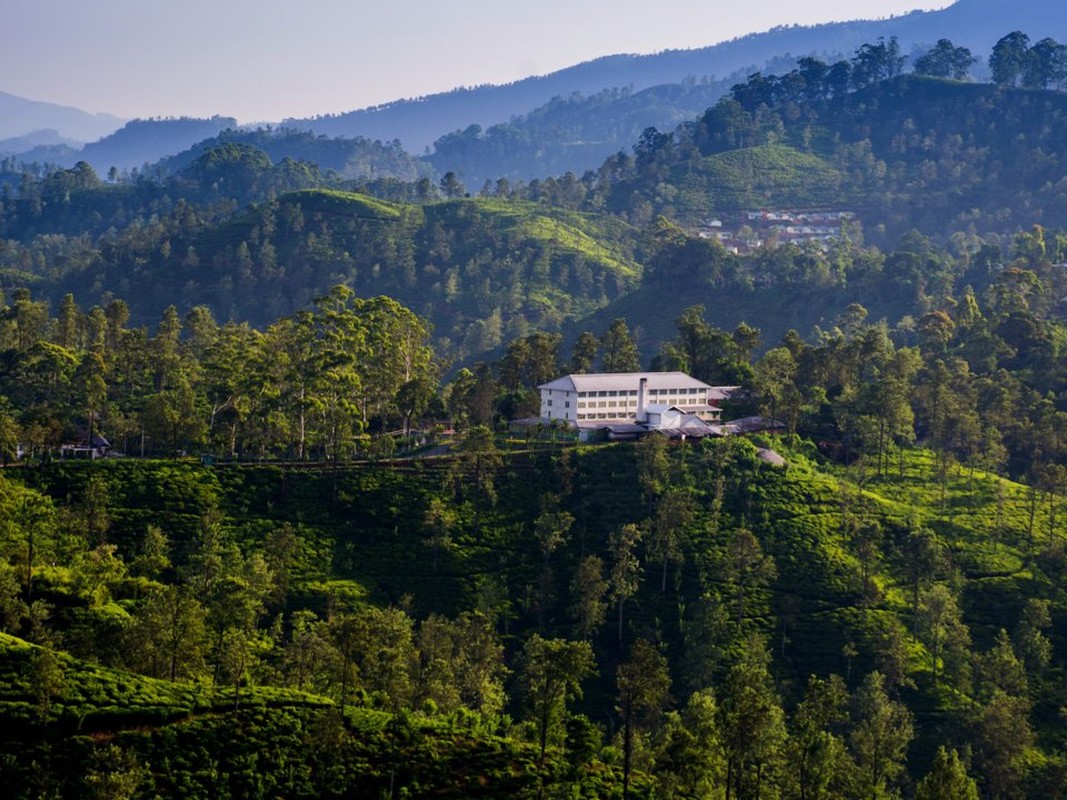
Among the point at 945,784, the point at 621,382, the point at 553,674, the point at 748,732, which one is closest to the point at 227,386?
the point at 621,382

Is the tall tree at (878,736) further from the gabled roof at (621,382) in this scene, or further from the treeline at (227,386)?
the treeline at (227,386)

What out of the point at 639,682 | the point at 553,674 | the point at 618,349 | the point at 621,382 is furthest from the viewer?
the point at 618,349

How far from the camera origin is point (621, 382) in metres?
95.6

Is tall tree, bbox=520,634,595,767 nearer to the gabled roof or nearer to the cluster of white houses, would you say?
the cluster of white houses

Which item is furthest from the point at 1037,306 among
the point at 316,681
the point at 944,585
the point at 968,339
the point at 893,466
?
the point at 316,681

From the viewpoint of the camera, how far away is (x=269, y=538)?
7512cm

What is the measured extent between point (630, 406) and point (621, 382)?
6.64 ft

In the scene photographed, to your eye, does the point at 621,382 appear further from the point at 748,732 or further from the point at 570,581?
the point at 748,732

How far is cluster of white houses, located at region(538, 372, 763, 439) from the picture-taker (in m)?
92.9

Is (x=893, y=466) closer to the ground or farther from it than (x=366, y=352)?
closer to the ground

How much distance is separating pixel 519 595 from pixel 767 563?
1599cm

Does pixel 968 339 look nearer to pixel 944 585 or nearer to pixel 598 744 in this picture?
pixel 944 585

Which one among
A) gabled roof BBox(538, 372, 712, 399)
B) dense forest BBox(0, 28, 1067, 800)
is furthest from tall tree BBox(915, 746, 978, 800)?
gabled roof BBox(538, 372, 712, 399)

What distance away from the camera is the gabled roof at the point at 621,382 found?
94.1 m
